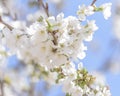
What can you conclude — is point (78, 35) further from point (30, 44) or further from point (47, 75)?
point (47, 75)

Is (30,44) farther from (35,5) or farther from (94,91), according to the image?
(35,5)

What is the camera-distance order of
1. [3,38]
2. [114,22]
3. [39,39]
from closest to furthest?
[39,39] < [3,38] < [114,22]

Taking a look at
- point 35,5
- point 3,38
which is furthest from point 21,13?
point 3,38

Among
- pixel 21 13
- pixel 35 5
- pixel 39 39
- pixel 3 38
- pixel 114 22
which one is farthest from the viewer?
pixel 114 22

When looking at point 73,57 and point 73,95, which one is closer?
point 73,57

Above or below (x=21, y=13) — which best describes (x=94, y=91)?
below

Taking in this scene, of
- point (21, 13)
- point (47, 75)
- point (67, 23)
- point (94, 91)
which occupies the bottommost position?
point (94, 91)
